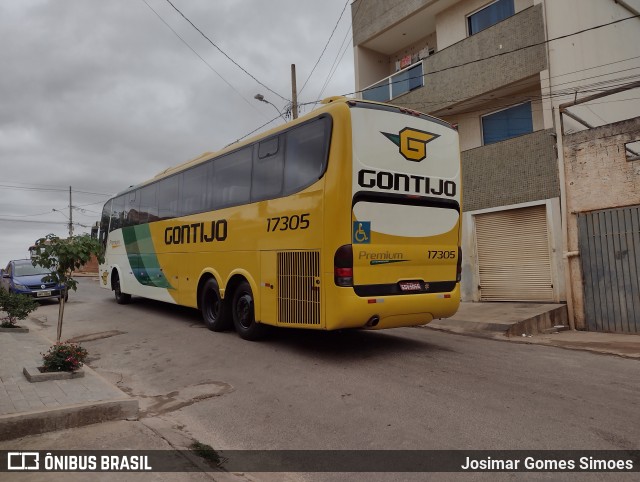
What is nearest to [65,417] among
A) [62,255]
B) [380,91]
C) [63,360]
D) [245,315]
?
[63,360]

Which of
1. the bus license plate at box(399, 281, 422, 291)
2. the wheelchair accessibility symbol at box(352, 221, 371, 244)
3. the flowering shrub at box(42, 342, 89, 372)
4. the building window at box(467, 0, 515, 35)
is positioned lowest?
the flowering shrub at box(42, 342, 89, 372)

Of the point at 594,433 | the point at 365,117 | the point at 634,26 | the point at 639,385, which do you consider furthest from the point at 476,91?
the point at 594,433

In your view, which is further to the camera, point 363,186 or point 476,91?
point 476,91

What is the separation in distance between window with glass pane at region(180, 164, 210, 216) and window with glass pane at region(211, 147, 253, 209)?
1.48ft

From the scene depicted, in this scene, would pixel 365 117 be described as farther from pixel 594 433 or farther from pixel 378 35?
pixel 378 35

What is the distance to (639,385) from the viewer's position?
5.55m

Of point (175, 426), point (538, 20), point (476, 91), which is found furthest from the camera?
point (476, 91)

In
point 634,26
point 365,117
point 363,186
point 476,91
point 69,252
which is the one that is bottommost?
Answer: point 69,252

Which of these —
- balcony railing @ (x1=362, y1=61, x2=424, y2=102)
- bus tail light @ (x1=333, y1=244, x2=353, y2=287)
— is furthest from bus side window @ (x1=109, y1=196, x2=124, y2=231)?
bus tail light @ (x1=333, y1=244, x2=353, y2=287)

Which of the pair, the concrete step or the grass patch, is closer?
the grass patch

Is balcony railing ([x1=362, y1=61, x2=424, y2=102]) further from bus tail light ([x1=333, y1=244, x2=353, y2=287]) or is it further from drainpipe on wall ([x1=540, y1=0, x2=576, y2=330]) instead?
bus tail light ([x1=333, y1=244, x2=353, y2=287])

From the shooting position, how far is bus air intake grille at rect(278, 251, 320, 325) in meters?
6.62

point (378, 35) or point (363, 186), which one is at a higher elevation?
point (378, 35)

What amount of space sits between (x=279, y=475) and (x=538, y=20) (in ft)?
43.3
